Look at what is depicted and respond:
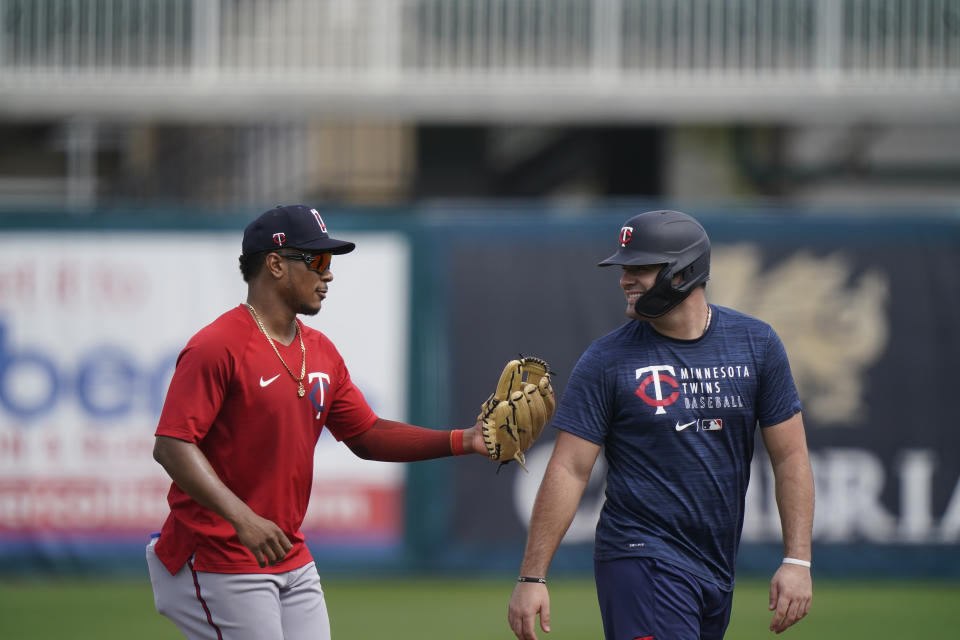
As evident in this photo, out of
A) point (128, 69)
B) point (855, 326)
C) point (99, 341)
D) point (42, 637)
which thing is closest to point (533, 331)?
point (855, 326)

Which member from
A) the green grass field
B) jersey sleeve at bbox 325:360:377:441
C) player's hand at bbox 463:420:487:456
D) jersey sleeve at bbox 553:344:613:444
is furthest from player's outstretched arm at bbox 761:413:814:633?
the green grass field

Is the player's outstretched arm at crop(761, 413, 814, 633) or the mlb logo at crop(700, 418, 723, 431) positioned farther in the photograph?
the mlb logo at crop(700, 418, 723, 431)

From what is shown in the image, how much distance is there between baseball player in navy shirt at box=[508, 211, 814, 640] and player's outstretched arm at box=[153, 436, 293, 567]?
0.89 metres

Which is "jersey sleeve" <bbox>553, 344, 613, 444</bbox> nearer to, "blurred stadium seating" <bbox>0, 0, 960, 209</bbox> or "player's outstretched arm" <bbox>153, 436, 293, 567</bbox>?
"player's outstretched arm" <bbox>153, 436, 293, 567</bbox>

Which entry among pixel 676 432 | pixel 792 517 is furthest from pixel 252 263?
pixel 792 517

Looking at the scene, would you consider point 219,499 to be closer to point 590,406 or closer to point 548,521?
Result: point 548,521

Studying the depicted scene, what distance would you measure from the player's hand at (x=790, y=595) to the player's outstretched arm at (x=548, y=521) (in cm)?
77

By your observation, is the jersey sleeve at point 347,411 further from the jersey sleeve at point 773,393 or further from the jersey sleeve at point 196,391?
the jersey sleeve at point 773,393

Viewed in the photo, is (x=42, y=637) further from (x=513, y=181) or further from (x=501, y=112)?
(x=513, y=181)

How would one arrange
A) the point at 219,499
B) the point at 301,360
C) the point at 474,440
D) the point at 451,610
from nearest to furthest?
1. the point at 219,499
2. the point at 301,360
3. the point at 474,440
4. the point at 451,610

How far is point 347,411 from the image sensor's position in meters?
5.12

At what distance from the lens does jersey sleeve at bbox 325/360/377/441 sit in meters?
5.07

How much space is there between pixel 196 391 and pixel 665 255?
176 centimetres

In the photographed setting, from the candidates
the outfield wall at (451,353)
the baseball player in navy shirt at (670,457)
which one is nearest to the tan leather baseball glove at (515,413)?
the baseball player in navy shirt at (670,457)
